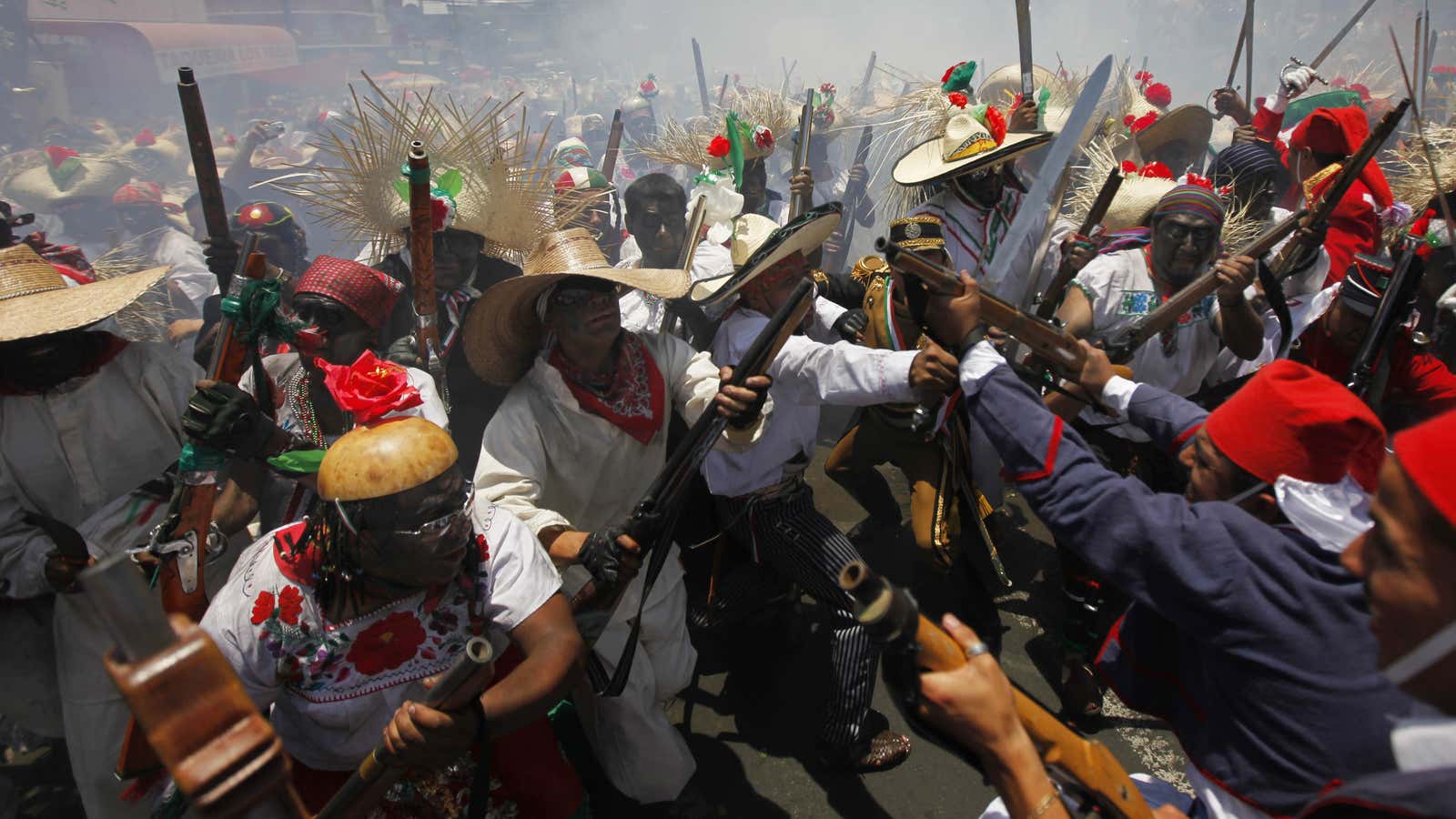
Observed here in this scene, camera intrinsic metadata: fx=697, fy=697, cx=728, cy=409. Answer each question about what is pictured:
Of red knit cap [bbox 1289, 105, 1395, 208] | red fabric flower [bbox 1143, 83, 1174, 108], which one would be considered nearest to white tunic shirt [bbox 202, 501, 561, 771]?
red knit cap [bbox 1289, 105, 1395, 208]

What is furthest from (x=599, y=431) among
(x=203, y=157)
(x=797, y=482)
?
(x=203, y=157)

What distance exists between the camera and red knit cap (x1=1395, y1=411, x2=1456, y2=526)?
3.33ft

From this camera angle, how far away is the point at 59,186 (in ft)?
37.9

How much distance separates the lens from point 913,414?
3773 millimetres

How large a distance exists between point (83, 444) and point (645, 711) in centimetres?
241

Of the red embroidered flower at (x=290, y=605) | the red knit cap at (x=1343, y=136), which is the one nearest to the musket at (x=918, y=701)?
the red embroidered flower at (x=290, y=605)

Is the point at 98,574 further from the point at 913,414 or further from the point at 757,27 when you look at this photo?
the point at 757,27

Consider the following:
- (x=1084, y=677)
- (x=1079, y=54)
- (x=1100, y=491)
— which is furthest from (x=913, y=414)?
(x=1079, y=54)

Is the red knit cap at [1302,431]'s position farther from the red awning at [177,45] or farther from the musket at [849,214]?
the red awning at [177,45]

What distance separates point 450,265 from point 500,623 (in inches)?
104

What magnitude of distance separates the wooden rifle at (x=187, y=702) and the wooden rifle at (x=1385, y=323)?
434 cm

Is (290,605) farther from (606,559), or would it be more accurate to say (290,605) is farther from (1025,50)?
(1025,50)

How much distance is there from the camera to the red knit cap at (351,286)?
316 centimetres

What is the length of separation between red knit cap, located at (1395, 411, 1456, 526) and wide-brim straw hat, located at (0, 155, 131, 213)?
16174 mm
